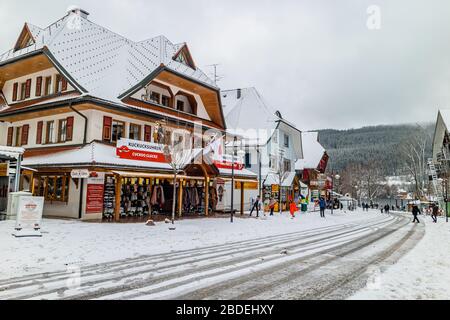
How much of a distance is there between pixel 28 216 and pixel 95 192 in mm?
5941

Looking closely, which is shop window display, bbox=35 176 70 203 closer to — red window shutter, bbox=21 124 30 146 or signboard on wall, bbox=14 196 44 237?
red window shutter, bbox=21 124 30 146

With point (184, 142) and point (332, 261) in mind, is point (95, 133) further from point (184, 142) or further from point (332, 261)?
point (332, 261)

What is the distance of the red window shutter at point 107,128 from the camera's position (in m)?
20.0

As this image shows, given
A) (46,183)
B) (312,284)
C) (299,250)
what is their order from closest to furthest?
(312,284)
(299,250)
(46,183)

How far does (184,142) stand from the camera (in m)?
25.4

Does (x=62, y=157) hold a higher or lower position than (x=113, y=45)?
lower

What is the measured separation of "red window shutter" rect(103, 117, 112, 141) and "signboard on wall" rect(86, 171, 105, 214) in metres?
2.44

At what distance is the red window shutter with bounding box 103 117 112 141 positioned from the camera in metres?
20.0

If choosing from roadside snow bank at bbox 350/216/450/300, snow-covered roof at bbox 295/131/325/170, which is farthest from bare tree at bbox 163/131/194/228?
snow-covered roof at bbox 295/131/325/170

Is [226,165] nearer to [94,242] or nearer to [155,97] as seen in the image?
[155,97]

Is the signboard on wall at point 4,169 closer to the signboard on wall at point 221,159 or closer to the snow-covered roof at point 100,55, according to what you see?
the snow-covered roof at point 100,55

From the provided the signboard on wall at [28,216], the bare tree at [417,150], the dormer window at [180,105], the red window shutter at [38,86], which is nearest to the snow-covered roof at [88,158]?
the signboard on wall at [28,216]
